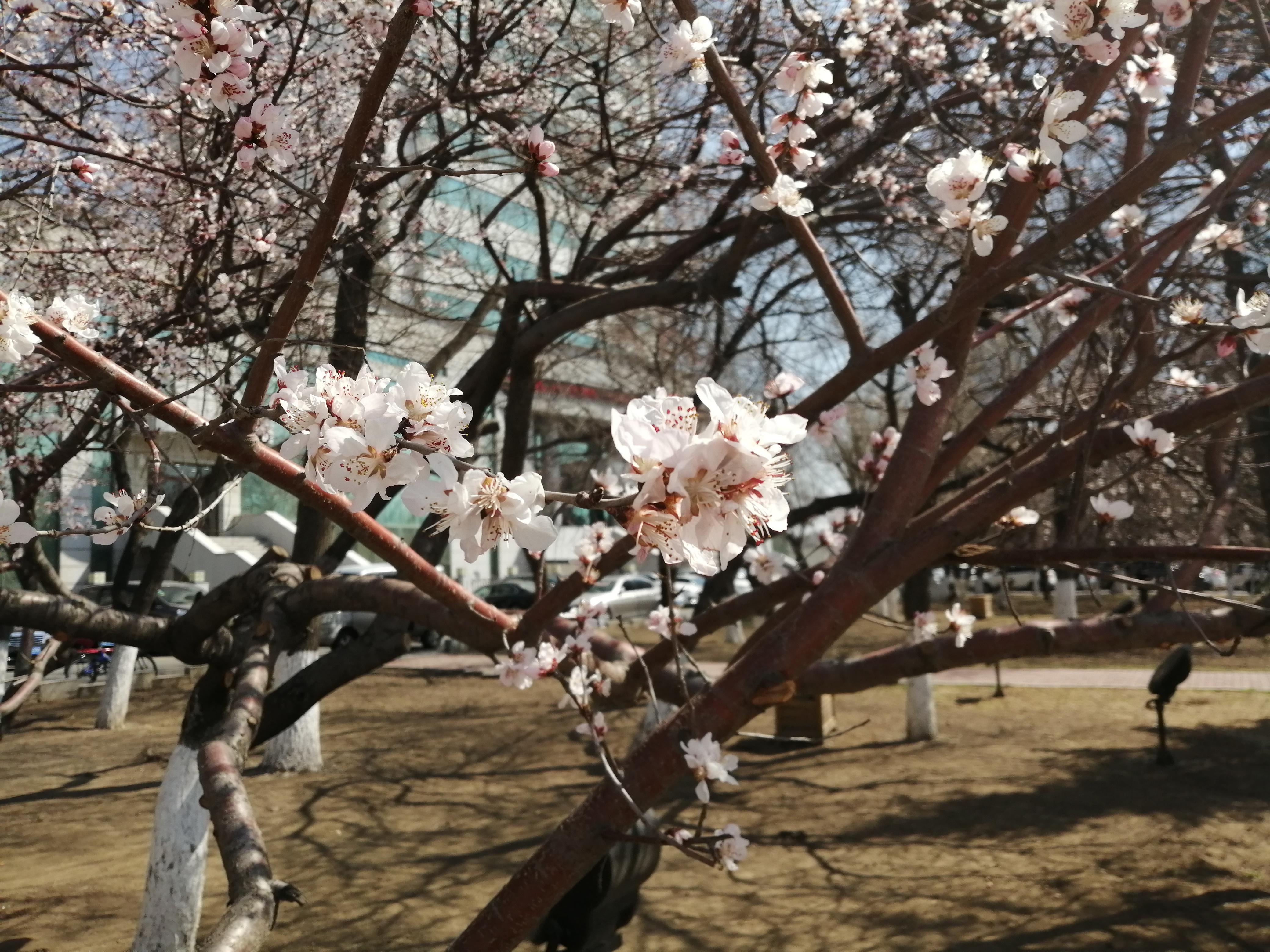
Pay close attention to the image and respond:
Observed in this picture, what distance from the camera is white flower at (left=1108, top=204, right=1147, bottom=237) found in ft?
13.0

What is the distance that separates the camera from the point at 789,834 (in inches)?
270

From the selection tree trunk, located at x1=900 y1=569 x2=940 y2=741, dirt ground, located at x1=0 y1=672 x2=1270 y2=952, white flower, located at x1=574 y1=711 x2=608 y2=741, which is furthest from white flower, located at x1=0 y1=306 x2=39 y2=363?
tree trunk, located at x1=900 y1=569 x2=940 y2=741

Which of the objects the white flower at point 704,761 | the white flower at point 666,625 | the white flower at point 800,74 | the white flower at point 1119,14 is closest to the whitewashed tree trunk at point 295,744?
the white flower at point 666,625

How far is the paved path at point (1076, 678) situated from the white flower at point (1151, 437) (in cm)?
908

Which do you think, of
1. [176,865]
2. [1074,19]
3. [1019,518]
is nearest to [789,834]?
[176,865]

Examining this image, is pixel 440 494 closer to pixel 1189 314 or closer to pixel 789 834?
pixel 1189 314

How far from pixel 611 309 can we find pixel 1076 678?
10.2m

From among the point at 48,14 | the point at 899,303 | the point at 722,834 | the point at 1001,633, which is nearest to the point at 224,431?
the point at 722,834

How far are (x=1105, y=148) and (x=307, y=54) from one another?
599 centimetres

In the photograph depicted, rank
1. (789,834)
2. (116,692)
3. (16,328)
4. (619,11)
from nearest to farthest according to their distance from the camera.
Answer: (16,328)
(619,11)
(789,834)
(116,692)

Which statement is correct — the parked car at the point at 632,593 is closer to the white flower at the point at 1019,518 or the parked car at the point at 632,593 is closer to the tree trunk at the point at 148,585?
the tree trunk at the point at 148,585

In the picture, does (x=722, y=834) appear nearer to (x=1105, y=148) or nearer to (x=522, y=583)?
(x=1105, y=148)

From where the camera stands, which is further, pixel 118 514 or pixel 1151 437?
pixel 1151 437

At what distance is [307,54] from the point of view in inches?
248
